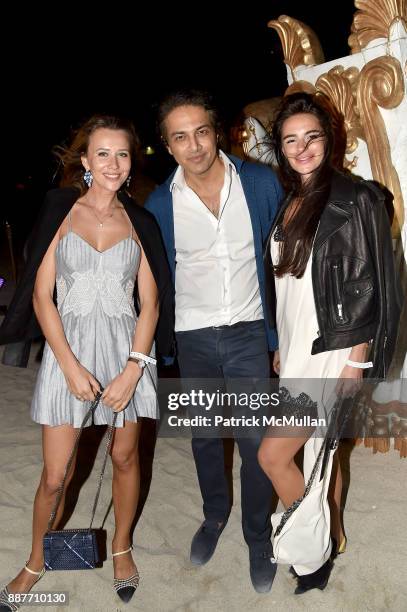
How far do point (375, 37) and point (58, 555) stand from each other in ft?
10.2

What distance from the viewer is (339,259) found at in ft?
6.82

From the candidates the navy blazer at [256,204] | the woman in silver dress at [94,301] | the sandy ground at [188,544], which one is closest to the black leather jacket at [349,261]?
the navy blazer at [256,204]

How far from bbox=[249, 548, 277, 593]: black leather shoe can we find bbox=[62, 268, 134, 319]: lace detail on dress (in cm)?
130

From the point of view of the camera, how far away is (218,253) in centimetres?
237

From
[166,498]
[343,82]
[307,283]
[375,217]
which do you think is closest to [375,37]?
[343,82]

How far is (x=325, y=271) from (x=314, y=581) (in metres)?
1.38

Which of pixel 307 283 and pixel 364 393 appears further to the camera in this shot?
pixel 364 393

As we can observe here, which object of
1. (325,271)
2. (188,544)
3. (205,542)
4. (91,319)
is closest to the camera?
(325,271)

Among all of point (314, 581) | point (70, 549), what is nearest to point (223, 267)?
point (70, 549)

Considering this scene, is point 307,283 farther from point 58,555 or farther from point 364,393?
point 364,393

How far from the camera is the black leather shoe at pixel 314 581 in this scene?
7.93 ft

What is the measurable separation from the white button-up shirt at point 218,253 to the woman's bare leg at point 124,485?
558 millimetres

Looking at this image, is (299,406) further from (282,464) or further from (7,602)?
(7,602)

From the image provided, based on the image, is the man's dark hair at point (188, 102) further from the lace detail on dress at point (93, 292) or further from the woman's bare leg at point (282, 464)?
the woman's bare leg at point (282, 464)
